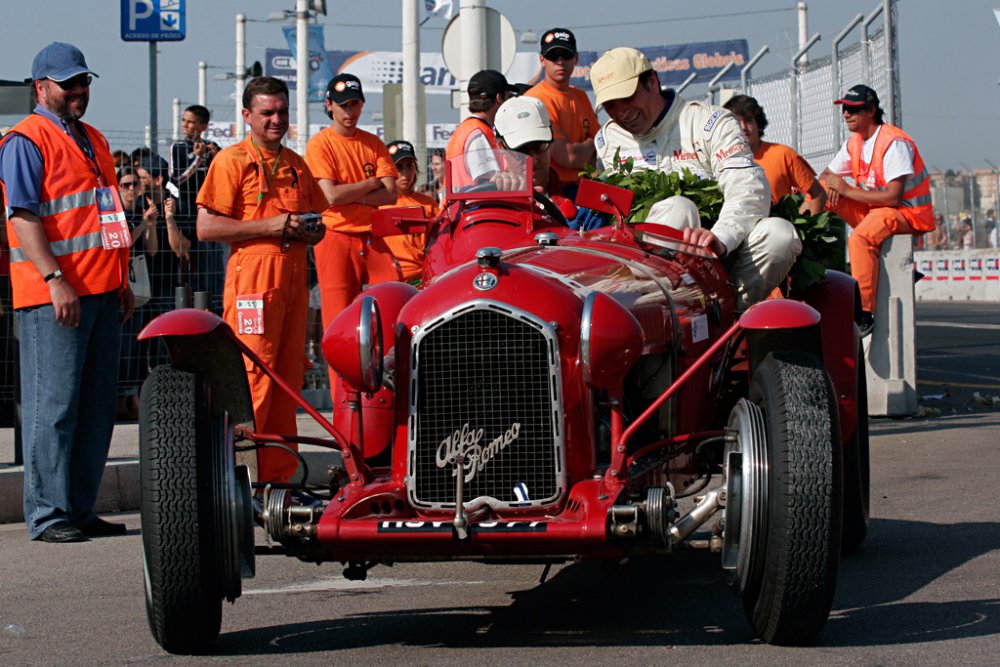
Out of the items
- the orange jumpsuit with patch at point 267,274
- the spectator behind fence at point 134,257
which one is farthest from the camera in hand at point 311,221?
the spectator behind fence at point 134,257

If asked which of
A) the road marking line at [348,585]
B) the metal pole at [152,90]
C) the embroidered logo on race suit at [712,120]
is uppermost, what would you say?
the metal pole at [152,90]

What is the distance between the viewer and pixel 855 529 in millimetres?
6883

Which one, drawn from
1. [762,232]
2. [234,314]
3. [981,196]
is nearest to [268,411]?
[234,314]

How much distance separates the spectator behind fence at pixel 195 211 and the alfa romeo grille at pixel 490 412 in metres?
6.95

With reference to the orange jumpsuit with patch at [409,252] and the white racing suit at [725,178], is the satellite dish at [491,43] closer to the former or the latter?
the orange jumpsuit with patch at [409,252]

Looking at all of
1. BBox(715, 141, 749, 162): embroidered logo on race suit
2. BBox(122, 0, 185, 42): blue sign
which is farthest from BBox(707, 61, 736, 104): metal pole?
BBox(715, 141, 749, 162): embroidered logo on race suit

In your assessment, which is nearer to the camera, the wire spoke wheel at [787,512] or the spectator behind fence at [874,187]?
the wire spoke wheel at [787,512]

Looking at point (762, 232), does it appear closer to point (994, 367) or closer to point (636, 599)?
point (636, 599)

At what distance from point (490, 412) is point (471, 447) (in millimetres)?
128

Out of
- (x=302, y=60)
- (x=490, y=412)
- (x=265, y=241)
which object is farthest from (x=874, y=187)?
(x=302, y=60)

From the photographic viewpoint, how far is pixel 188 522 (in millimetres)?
4996

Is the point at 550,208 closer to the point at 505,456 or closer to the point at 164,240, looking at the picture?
the point at 505,456

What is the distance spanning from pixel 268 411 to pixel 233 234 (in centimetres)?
93

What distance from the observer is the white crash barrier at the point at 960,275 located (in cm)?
3241
